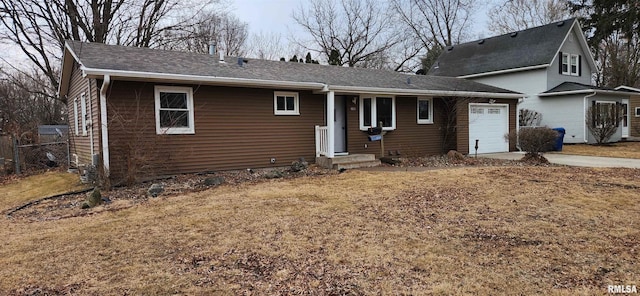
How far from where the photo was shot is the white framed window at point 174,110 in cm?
902

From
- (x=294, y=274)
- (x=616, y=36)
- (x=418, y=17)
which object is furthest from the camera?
(x=418, y=17)

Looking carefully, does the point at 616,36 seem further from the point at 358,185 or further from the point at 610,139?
the point at 358,185

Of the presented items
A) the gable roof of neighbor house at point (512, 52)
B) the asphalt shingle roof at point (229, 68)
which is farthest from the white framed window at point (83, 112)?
the gable roof of neighbor house at point (512, 52)

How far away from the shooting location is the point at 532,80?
19500 mm

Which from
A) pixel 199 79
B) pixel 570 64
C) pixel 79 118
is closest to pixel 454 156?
pixel 199 79

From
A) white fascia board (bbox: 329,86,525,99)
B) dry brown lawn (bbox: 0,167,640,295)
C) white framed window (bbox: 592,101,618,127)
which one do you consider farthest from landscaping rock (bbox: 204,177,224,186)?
white framed window (bbox: 592,101,618,127)

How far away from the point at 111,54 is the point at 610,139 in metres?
21.8

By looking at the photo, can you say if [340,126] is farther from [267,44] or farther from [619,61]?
[619,61]

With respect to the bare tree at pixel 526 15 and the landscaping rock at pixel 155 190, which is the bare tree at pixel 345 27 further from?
the landscaping rock at pixel 155 190

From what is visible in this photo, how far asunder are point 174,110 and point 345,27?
22.3 meters

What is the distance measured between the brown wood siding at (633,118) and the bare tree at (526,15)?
899 centimetres

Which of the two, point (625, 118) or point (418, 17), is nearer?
point (625, 118)

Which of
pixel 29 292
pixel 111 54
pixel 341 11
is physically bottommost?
pixel 29 292

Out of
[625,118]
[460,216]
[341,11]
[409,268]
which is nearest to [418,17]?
[341,11]
